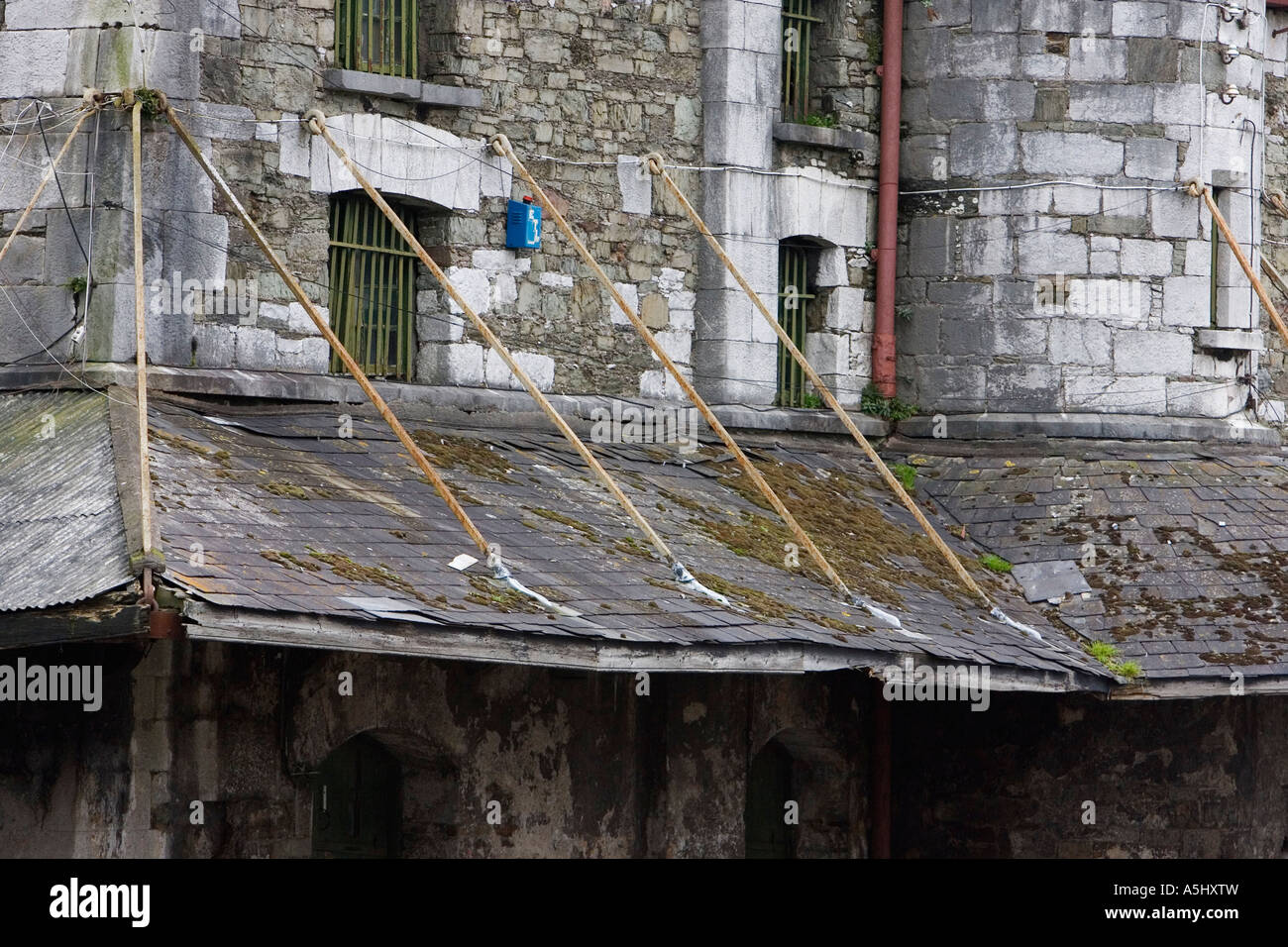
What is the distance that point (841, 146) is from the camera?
17.4 metres

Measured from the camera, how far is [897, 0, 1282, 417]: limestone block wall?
1719 centimetres

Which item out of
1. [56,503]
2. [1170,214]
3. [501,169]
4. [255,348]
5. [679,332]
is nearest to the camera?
[56,503]

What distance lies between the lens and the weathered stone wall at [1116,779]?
52.4 feet

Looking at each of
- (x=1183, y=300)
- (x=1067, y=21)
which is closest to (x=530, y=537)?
(x=1183, y=300)

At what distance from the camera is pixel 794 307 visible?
17406mm

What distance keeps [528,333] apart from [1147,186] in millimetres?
4400

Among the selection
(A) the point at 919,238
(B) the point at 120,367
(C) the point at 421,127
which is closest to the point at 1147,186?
(A) the point at 919,238

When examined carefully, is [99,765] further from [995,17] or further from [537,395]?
[995,17]

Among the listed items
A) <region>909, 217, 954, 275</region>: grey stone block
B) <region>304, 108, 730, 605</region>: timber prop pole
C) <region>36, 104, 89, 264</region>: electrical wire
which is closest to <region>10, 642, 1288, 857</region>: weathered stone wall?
<region>304, 108, 730, 605</region>: timber prop pole

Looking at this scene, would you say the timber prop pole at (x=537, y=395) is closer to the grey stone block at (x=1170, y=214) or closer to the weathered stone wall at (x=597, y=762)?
the weathered stone wall at (x=597, y=762)

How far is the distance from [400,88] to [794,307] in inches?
140

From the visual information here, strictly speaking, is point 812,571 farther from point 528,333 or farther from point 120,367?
point 120,367

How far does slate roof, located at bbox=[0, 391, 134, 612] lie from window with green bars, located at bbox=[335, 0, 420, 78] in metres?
2.75

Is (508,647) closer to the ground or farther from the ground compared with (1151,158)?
closer to the ground
